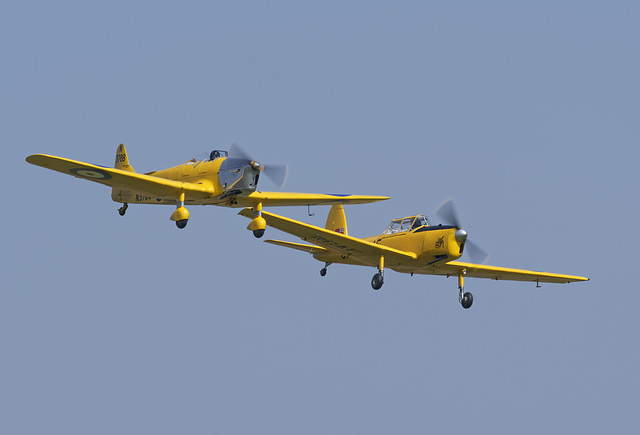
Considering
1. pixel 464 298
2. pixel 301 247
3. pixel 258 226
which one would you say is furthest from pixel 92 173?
pixel 464 298

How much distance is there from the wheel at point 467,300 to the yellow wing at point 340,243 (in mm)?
3255

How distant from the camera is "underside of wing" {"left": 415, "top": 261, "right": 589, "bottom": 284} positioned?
48.3 metres

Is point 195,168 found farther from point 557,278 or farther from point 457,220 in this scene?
point 557,278

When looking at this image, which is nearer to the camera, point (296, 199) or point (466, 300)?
point (296, 199)

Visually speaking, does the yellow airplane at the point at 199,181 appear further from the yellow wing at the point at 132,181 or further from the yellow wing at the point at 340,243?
the yellow wing at the point at 340,243

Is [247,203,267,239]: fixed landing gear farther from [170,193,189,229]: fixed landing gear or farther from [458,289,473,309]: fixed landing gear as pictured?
[458,289,473,309]: fixed landing gear

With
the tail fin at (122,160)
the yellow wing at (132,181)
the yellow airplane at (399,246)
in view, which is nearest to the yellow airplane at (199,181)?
the yellow wing at (132,181)

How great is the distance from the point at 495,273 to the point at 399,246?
6291 mm

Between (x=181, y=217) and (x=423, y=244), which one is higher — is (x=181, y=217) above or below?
above

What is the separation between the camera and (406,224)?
46781 millimetres

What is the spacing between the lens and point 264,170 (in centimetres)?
4141

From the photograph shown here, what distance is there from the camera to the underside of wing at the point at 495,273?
48312 mm

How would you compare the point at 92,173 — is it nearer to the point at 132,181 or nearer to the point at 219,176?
the point at 132,181

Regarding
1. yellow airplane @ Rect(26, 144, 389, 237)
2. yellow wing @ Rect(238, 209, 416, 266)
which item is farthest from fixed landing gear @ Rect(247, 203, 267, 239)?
yellow wing @ Rect(238, 209, 416, 266)
